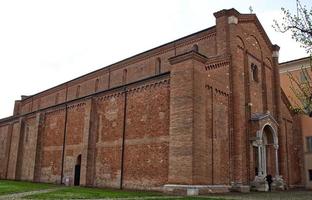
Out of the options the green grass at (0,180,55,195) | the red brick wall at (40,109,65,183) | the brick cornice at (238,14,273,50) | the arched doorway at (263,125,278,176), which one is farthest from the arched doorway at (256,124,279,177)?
the red brick wall at (40,109,65,183)

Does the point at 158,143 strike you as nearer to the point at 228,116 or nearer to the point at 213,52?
the point at 228,116

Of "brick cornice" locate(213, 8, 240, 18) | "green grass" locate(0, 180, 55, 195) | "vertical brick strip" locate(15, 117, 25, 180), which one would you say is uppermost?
"brick cornice" locate(213, 8, 240, 18)

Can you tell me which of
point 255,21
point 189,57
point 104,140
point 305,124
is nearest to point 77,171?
point 104,140

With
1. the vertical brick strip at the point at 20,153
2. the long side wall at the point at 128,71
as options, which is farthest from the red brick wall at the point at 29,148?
the long side wall at the point at 128,71

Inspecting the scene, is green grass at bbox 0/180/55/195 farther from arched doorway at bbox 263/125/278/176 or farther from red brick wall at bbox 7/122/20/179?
arched doorway at bbox 263/125/278/176

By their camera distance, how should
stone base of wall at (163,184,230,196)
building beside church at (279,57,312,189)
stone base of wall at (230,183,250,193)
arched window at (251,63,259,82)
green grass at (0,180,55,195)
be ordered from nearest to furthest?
stone base of wall at (163,184,230,196)
green grass at (0,180,55,195)
stone base of wall at (230,183,250,193)
arched window at (251,63,259,82)
building beside church at (279,57,312,189)

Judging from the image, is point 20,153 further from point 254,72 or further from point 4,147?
point 254,72

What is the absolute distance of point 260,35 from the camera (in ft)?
84.8

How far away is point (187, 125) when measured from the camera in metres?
17.5

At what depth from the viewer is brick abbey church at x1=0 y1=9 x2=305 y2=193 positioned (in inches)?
712

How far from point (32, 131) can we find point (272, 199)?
23.1 metres

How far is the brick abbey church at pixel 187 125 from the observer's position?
18.1 metres

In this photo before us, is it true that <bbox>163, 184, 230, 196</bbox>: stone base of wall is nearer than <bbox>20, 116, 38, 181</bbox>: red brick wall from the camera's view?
Yes

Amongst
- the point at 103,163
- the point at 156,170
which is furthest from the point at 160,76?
the point at 103,163
